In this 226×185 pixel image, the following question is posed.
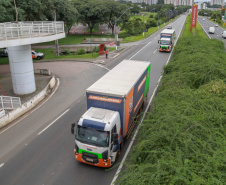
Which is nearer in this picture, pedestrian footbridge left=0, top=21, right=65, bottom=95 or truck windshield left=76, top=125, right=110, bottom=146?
truck windshield left=76, top=125, right=110, bottom=146

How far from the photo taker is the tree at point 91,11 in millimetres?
60531

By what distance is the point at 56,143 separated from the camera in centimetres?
1329

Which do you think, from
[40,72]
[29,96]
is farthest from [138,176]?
[40,72]

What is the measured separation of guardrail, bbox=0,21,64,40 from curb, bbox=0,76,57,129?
4.77 m

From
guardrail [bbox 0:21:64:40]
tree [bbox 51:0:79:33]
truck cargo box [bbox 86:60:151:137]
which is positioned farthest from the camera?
tree [bbox 51:0:79:33]

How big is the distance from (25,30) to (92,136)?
41.6 feet

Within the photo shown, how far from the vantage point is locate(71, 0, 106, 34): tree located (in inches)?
2383

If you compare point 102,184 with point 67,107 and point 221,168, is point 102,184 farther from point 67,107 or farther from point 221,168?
point 67,107

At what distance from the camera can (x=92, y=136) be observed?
34.0ft

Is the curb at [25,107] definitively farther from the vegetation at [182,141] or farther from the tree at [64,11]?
Result: the tree at [64,11]

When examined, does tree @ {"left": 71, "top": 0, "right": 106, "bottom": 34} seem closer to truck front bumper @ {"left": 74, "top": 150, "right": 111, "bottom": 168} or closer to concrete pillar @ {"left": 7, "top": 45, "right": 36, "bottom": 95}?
concrete pillar @ {"left": 7, "top": 45, "right": 36, "bottom": 95}

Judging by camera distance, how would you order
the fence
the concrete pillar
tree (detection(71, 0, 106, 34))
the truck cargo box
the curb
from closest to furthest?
the truck cargo box
the curb
the fence
the concrete pillar
tree (detection(71, 0, 106, 34))

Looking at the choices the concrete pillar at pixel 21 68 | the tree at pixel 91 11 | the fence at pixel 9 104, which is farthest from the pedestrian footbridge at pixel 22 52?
the tree at pixel 91 11

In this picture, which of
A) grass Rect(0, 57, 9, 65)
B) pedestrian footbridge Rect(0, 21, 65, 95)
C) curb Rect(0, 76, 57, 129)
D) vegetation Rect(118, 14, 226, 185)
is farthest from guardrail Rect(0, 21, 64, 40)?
grass Rect(0, 57, 9, 65)
